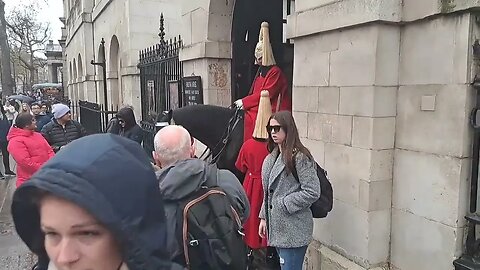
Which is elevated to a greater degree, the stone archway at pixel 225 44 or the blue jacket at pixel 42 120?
the stone archway at pixel 225 44

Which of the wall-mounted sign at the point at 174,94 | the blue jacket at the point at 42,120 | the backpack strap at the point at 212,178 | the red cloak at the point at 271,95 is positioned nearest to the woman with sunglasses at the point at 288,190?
the backpack strap at the point at 212,178

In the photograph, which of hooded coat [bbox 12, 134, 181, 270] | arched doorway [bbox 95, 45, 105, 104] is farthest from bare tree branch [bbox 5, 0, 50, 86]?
hooded coat [bbox 12, 134, 181, 270]

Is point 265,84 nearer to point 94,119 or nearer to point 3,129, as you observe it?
point 3,129

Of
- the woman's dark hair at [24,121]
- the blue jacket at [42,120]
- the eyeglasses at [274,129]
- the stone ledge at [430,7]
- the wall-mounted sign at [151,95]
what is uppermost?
the stone ledge at [430,7]

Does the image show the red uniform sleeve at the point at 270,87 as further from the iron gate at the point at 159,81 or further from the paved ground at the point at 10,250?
the paved ground at the point at 10,250

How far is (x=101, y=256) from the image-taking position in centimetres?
114

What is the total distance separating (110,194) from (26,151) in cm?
473

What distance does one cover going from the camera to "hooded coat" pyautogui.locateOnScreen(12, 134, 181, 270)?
1.10 meters

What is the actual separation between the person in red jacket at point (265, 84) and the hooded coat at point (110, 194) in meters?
3.59

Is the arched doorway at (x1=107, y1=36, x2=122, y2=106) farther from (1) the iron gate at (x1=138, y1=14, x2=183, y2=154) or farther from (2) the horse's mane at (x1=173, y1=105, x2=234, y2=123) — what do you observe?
(2) the horse's mane at (x1=173, y1=105, x2=234, y2=123)

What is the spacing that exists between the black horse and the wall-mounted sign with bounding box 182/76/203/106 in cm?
145

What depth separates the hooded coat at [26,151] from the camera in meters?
5.18

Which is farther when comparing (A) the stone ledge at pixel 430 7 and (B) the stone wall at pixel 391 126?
(B) the stone wall at pixel 391 126

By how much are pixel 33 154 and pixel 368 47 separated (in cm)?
428
